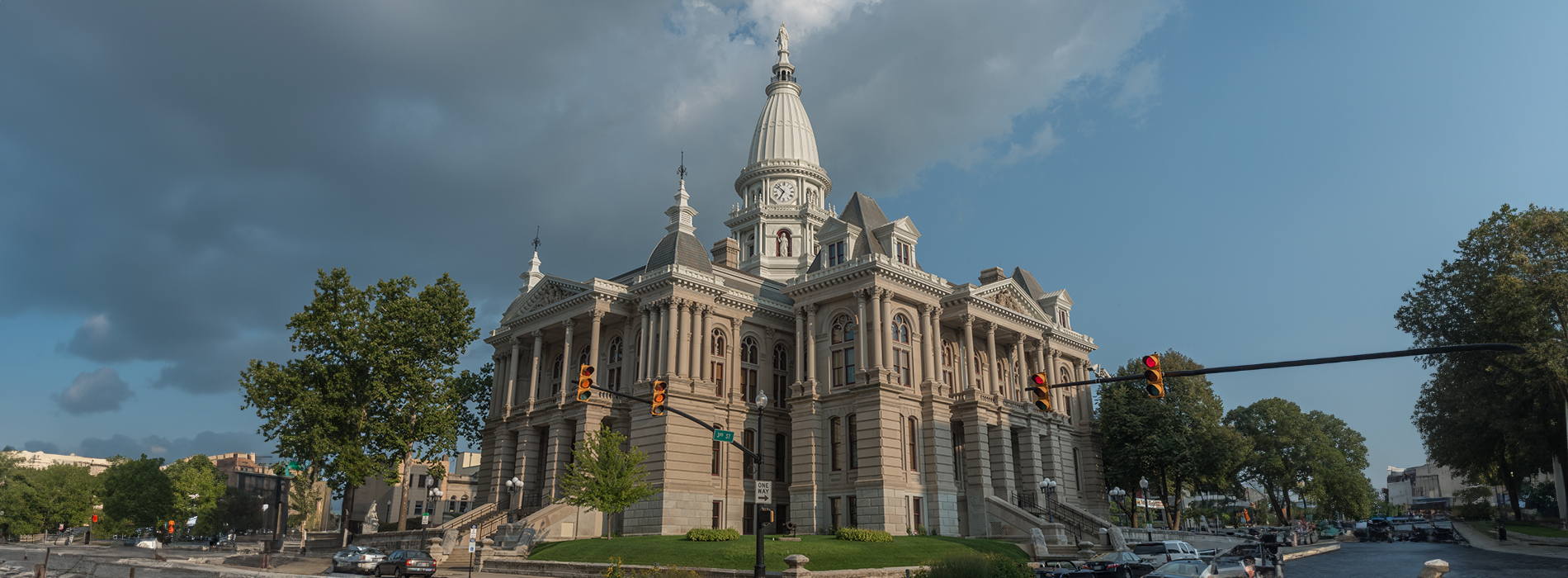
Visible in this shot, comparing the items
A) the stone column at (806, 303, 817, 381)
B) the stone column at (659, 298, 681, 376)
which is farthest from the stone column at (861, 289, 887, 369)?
the stone column at (659, 298, 681, 376)

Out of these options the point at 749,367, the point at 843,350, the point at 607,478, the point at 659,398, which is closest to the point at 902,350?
the point at 843,350

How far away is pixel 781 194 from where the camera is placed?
79000 millimetres

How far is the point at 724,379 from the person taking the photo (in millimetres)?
52500

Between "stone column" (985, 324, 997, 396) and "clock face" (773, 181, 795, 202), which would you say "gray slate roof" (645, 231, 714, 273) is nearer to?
Answer: "stone column" (985, 324, 997, 396)

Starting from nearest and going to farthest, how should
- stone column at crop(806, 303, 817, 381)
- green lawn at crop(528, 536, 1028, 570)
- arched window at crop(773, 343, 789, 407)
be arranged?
green lawn at crop(528, 536, 1028, 570) < stone column at crop(806, 303, 817, 381) < arched window at crop(773, 343, 789, 407)

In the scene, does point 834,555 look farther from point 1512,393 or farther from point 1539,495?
point 1539,495

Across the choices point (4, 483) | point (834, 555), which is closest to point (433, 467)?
point (834, 555)

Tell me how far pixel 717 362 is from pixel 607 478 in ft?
41.4

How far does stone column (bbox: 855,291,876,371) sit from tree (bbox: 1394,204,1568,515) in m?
30.3

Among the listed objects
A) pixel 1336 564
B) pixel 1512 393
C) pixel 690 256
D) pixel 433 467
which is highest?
pixel 690 256

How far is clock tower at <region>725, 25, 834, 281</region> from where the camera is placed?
76.8 m

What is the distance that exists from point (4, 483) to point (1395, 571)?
5678 inches

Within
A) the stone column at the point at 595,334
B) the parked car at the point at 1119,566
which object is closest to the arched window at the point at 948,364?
the stone column at the point at 595,334

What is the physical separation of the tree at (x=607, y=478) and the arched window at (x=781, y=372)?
13.9 metres
